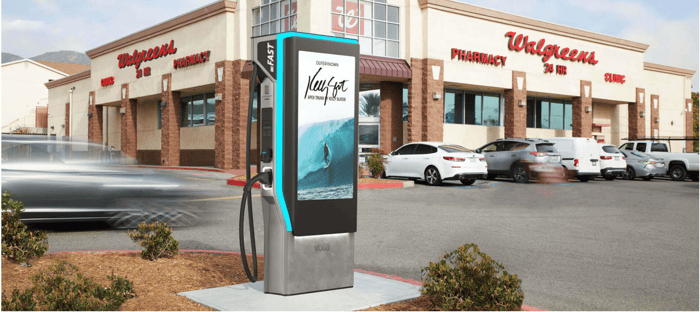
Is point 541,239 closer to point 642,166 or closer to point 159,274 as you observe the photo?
point 159,274

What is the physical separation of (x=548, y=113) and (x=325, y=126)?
109 feet

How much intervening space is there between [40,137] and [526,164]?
1574 cm

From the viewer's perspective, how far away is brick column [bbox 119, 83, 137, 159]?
3641cm

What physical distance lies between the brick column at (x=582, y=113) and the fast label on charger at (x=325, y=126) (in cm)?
3261

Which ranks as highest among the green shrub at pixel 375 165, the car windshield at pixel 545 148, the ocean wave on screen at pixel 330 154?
the car windshield at pixel 545 148

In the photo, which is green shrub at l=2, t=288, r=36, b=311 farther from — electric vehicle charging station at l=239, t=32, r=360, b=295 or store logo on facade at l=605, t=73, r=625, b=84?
store logo on facade at l=605, t=73, r=625, b=84

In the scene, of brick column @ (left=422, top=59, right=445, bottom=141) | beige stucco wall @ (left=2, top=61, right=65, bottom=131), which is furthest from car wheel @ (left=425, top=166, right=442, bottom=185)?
beige stucco wall @ (left=2, top=61, right=65, bottom=131)

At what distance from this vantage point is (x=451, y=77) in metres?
28.2

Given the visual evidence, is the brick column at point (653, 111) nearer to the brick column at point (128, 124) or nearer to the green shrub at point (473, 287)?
the brick column at point (128, 124)

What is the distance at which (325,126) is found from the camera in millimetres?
4898

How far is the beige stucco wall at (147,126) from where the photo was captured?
36750 millimetres

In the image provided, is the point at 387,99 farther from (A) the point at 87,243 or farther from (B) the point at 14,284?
(B) the point at 14,284

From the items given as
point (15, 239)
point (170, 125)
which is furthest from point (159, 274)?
point (170, 125)

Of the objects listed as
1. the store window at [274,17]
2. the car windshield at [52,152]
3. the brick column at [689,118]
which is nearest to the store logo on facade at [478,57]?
the store window at [274,17]
